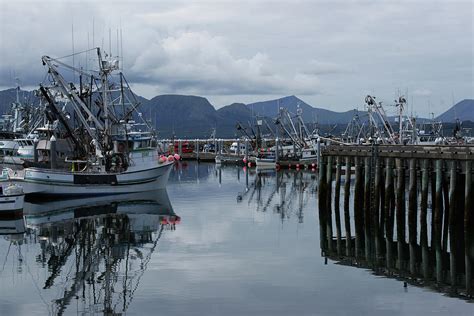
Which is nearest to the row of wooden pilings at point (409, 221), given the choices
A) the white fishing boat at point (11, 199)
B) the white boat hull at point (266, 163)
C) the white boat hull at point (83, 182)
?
the white fishing boat at point (11, 199)

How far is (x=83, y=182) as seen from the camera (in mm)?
52438

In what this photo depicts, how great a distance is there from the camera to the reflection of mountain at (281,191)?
4898 centimetres

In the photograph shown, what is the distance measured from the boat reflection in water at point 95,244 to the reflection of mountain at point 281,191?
23.1 feet

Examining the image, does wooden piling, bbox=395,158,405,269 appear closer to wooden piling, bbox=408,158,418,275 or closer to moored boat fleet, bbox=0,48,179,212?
wooden piling, bbox=408,158,418,275

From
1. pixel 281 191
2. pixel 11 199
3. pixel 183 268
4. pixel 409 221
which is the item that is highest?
pixel 11 199

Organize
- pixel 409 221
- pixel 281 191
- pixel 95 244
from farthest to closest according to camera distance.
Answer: pixel 281 191 → pixel 409 221 → pixel 95 244

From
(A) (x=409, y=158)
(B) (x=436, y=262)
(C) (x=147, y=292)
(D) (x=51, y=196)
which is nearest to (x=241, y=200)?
(D) (x=51, y=196)

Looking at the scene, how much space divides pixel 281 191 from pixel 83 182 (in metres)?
18.1

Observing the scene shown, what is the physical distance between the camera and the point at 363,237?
3325cm

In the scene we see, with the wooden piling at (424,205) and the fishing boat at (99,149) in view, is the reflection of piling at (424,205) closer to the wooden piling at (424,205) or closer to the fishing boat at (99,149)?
the wooden piling at (424,205)

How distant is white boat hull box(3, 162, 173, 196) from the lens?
50656 mm

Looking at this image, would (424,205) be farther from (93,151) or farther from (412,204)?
(93,151)

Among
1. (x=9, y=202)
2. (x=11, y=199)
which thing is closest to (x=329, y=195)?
Answer: (x=11, y=199)

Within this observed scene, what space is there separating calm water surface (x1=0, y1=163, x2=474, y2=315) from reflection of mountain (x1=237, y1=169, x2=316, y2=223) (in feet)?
2.16
